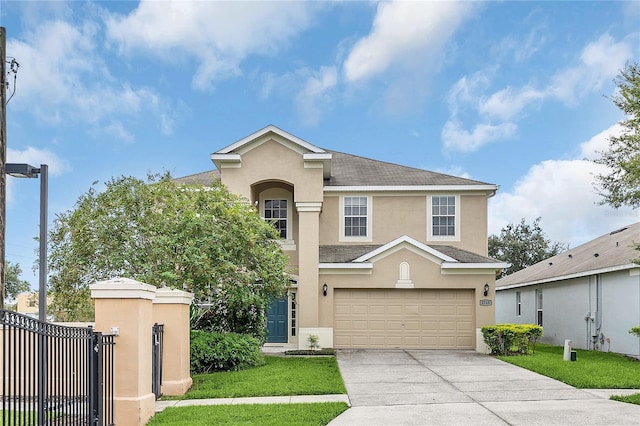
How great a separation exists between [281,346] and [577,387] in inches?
469

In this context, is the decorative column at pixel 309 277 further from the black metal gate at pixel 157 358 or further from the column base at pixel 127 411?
the column base at pixel 127 411

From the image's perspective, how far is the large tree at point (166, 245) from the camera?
15.9 m

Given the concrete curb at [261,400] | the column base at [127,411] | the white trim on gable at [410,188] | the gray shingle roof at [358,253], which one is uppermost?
the white trim on gable at [410,188]

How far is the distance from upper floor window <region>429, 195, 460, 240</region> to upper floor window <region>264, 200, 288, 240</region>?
5334 mm

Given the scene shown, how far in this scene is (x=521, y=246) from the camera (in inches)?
1858

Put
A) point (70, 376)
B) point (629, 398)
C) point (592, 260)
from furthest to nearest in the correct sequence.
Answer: point (592, 260), point (629, 398), point (70, 376)

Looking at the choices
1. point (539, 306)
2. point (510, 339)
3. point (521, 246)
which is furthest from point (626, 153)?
point (521, 246)

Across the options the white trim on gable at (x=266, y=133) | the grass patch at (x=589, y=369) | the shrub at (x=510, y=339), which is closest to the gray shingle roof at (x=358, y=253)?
the shrub at (x=510, y=339)

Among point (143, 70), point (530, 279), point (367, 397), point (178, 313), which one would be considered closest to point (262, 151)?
point (143, 70)

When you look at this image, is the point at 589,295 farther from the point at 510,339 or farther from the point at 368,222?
the point at 368,222

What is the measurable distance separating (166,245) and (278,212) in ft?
25.6

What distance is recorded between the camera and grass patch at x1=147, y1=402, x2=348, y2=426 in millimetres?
9320

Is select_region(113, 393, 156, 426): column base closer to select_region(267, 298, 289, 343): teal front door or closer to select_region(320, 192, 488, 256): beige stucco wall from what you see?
select_region(267, 298, 289, 343): teal front door

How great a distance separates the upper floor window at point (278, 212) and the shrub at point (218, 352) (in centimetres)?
770
